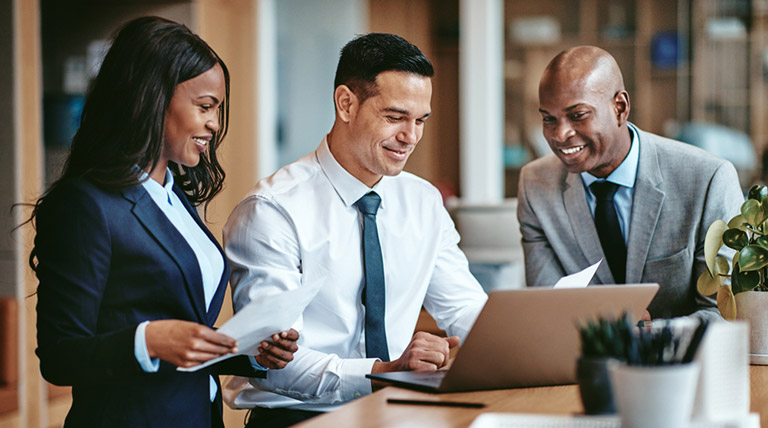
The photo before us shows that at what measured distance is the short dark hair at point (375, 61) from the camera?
188 cm

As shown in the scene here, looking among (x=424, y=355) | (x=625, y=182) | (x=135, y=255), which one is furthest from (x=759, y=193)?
(x=135, y=255)

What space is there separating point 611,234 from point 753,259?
559mm

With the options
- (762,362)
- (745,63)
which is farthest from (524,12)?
(762,362)

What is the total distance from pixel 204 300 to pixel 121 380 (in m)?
0.22

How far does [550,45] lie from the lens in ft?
19.0

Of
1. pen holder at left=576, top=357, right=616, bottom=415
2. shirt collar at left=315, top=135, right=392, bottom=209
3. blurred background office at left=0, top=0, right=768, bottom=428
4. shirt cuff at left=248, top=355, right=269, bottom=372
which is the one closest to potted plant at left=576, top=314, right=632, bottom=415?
pen holder at left=576, top=357, right=616, bottom=415

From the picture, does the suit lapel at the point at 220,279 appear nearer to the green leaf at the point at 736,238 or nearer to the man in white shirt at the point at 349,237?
the man in white shirt at the point at 349,237

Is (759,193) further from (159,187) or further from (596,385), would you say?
(159,187)

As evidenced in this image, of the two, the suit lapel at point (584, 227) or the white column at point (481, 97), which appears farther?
the white column at point (481, 97)

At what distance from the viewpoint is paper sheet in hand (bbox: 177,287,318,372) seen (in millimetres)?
1203

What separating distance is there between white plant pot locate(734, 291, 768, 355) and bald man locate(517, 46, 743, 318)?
0.34 metres

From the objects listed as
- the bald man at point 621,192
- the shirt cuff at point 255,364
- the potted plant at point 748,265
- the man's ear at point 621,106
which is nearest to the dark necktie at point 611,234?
the bald man at point 621,192

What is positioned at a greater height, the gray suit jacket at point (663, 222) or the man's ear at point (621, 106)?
the man's ear at point (621, 106)

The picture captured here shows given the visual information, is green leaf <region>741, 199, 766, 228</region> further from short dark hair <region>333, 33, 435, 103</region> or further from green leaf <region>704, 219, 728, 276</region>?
short dark hair <region>333, 33, 435, 103</region>
